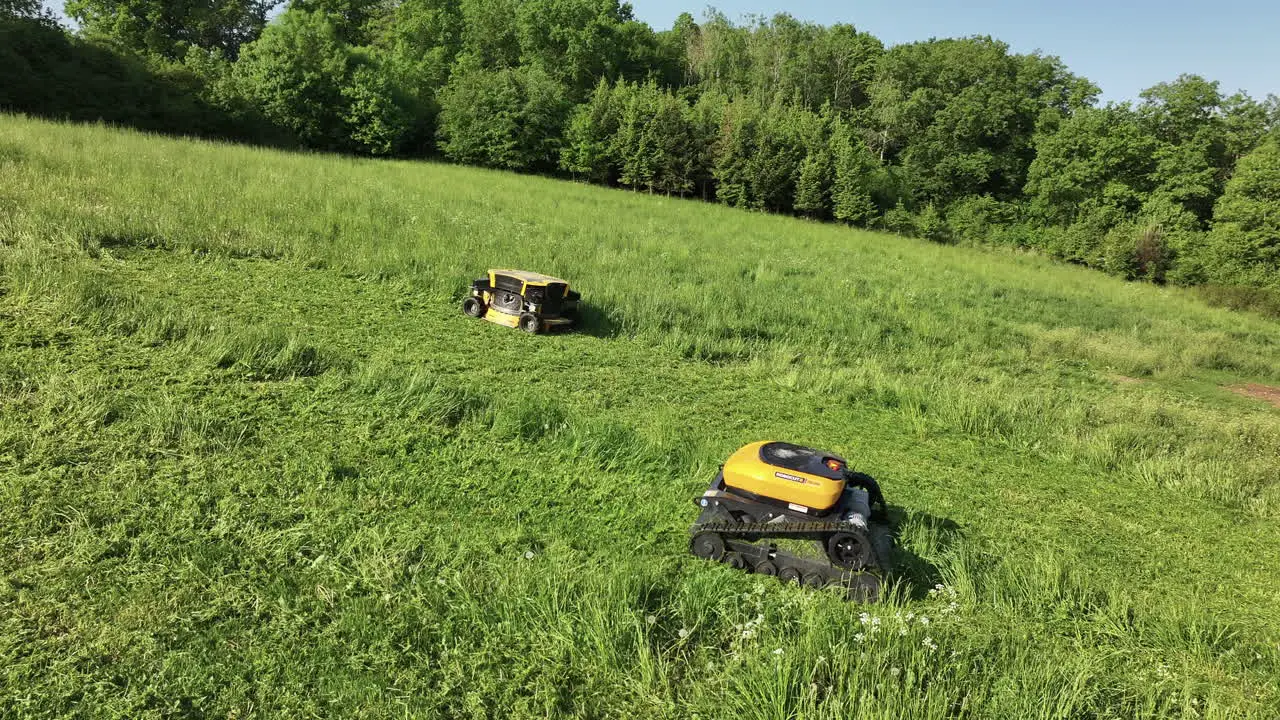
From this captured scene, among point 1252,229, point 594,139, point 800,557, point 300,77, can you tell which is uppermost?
point 300,77

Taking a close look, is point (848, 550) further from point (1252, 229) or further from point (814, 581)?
point (1252, 229)

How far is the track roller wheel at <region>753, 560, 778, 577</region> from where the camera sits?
11.6 feet

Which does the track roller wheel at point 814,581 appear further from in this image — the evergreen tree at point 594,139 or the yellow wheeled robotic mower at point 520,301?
the evergreen tree at point 594,139

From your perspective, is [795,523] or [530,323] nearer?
[795,523]

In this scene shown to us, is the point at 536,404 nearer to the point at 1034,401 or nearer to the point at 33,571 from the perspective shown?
the point at 33,571

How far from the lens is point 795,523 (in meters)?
3.50

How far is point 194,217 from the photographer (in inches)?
347

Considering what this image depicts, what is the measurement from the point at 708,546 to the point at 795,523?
542 mm

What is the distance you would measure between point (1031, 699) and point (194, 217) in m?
10.9

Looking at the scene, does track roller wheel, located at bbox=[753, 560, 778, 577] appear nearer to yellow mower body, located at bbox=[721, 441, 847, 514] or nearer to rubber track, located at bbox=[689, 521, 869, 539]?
rubber track, located at bbox=[689, 521, 869, 539]

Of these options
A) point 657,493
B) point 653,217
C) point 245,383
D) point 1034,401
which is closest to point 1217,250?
point 653,217

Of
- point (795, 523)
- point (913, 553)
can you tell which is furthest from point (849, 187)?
point (795, 523)

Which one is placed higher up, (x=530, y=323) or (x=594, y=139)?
(x=594, y=139)

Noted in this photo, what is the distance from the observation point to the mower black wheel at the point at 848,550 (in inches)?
132
